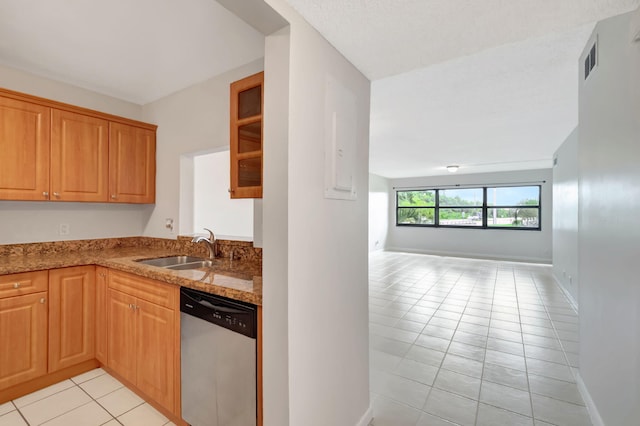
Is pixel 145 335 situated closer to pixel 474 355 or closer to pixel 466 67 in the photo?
pixel 474 355

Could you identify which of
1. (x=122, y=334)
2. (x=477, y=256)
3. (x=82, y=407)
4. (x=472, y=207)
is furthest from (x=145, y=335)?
(x=472, y=207)

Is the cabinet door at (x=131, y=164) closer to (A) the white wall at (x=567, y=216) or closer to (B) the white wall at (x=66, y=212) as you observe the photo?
(B) the white wall at (x=66, y=212)

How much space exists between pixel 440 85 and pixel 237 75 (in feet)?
6.07

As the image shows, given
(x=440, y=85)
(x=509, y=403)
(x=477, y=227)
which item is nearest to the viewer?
(x=509, y=403)

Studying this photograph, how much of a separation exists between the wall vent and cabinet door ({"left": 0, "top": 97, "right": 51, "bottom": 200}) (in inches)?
156

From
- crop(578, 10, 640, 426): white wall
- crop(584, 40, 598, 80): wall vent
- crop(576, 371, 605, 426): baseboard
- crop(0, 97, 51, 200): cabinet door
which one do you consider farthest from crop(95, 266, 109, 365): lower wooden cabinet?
crop(584, 40, 598, 80): wall vent

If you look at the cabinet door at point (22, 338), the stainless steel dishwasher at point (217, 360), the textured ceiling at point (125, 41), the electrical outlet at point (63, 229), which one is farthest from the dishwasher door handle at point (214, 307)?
the electrical outlet at point (63, 229)

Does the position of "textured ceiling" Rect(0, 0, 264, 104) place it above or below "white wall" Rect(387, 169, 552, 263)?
above

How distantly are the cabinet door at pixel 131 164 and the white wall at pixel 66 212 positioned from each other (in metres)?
0.30

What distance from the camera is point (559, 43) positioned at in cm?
199

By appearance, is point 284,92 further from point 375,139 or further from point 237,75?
point 375,139

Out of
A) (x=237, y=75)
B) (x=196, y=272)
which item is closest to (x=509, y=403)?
(x=196, y=272)

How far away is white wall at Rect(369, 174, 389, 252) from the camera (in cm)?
859

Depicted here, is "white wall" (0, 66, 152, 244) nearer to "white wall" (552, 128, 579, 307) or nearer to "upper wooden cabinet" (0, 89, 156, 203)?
"upper wooden cabinet" (0, 89, 156, 203)
